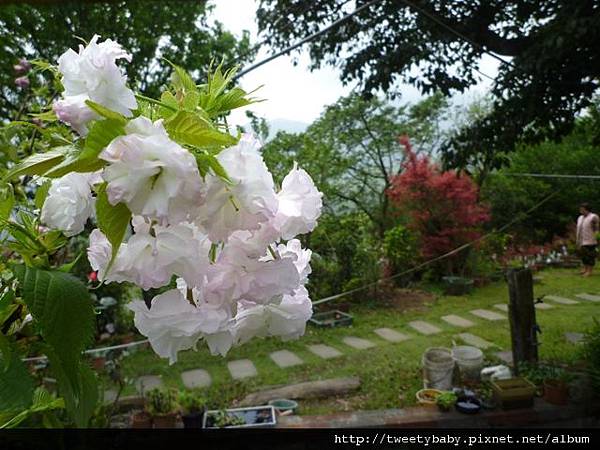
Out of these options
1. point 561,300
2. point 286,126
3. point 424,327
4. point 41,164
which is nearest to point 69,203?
point 41,164

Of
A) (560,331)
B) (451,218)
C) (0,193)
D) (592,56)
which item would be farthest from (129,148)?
(451,218)

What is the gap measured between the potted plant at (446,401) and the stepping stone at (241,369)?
1341 mm

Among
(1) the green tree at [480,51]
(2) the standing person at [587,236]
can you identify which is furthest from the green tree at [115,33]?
(2) the standing person at [587,236]

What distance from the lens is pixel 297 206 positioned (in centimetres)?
31

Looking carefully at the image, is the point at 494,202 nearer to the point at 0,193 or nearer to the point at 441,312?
the point at 441,312

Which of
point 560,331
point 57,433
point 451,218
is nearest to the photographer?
point 57,433

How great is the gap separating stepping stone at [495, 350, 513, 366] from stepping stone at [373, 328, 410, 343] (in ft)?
2.45

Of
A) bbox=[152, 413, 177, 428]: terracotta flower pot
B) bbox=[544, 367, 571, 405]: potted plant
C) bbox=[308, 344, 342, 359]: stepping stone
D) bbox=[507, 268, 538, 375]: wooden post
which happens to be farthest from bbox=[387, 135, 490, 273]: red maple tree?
bbox=[152, 413, 177, 428]: terracotta flower pot

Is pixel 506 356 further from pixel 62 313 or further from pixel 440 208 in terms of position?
pixel 62 313

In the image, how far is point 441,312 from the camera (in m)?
4.48

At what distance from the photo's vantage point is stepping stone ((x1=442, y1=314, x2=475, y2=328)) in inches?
161

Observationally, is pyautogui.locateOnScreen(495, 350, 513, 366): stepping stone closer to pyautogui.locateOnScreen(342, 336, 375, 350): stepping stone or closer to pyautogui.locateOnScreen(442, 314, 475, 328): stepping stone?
pyautogui.locateOnScreen(442, 314, 475, 328): stepping stone

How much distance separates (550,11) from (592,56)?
0.57 m

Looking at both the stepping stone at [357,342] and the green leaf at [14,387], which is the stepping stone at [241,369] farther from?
the green leaf at [14,387]
